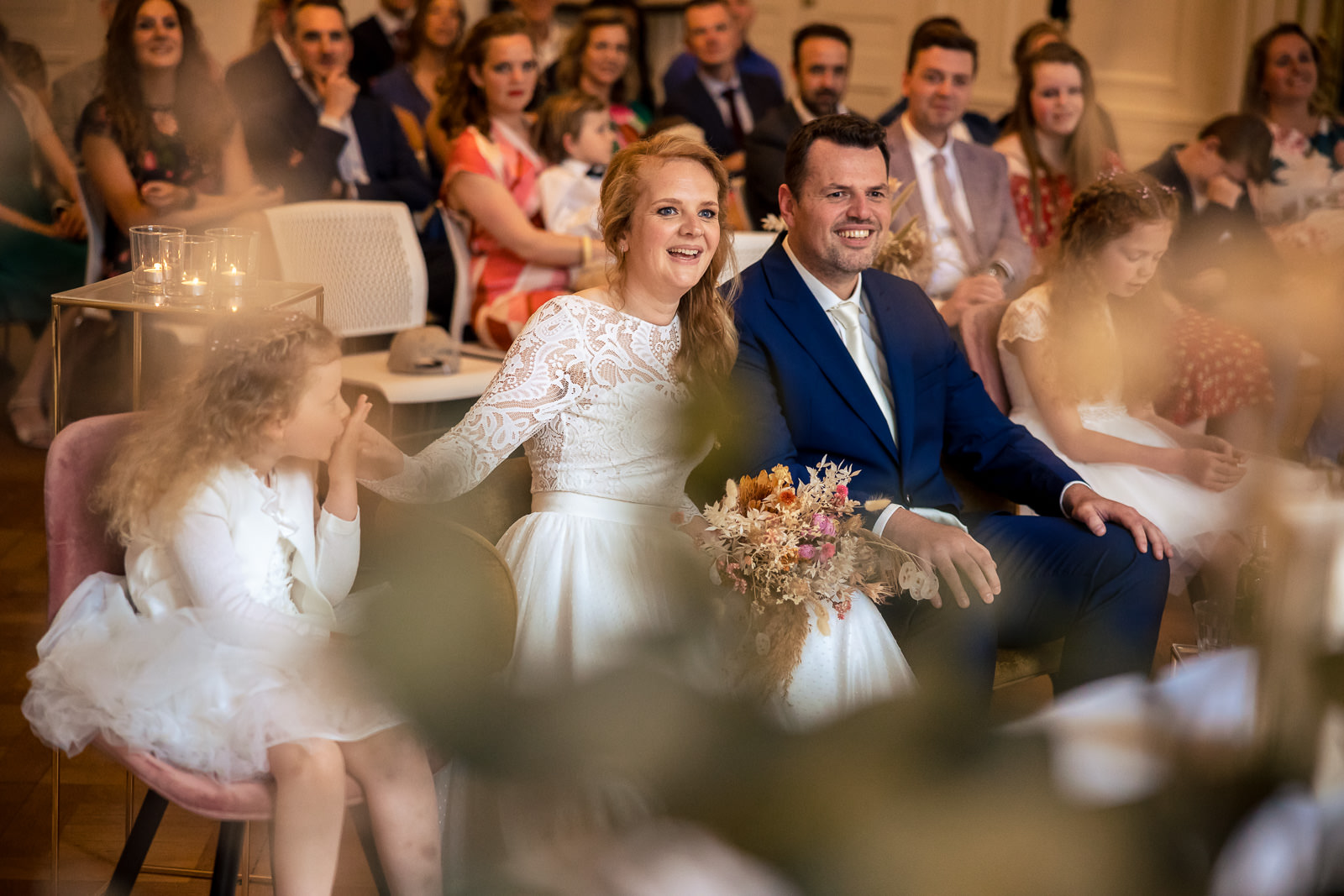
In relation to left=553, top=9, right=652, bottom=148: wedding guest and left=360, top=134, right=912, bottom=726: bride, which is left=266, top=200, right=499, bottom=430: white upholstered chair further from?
left=553, top=9, right=652, bottom=148: wedding guest

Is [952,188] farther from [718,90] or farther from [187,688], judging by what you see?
[187,688]

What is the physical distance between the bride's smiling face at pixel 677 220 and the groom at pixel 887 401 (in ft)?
0.43

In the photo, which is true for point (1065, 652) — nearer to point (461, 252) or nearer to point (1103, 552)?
point (1103, 552)

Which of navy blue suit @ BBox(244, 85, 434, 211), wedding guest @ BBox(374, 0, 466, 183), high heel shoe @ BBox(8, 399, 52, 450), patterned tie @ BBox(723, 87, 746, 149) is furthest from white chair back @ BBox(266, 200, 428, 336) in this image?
high heel shoe @ BBox(8, 399, 52, 450)

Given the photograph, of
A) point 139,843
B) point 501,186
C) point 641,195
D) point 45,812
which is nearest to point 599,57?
point 501,186

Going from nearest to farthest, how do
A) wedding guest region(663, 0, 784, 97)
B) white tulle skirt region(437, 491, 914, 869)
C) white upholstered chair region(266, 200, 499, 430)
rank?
1. white tulle skirt region(437, 491, 914, 869)
2. white upholstered chair region(266, 200, 499, 430)
3. wedding guest region(663, 0, 784, 97)

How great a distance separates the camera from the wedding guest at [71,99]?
0.43m

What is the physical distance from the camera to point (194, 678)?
0.67 m

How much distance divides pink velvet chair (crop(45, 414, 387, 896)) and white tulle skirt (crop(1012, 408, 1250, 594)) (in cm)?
69

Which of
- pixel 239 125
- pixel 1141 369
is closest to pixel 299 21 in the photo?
pixel 239 125

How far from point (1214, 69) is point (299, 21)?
9.58 feet

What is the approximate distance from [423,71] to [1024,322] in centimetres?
261

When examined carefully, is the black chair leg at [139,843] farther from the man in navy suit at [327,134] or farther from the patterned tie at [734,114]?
the patterned tie at [734,114]

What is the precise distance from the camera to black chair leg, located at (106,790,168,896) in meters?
1.09
